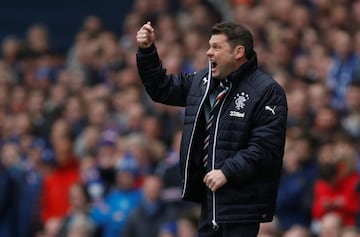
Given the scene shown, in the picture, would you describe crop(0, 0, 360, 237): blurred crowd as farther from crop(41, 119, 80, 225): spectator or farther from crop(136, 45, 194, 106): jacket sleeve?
crop(136, 45, 194, 106): jacket sleeve

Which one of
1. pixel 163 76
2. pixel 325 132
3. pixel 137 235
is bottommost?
pixel 137 235

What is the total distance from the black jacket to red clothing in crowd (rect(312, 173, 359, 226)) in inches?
140

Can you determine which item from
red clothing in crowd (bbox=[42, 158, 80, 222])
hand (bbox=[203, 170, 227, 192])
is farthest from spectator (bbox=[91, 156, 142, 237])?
hand (bbox=[203, 170, 227, 192])

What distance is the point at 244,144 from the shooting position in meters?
7.66

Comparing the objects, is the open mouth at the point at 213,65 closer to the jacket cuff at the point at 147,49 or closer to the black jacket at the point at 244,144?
the black jacket at the point at 244,144

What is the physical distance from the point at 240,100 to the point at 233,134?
205mm

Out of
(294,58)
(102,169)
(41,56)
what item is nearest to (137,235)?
(102,169)

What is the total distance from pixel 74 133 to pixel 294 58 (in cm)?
269

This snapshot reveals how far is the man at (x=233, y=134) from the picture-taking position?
7.60 m

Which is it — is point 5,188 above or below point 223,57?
below

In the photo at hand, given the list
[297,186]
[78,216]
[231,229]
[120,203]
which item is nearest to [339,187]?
[297,186]

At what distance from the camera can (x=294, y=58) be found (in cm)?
1470

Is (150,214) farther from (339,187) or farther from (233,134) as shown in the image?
(233,134)

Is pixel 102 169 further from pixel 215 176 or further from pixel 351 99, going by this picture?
pixel 215 176
